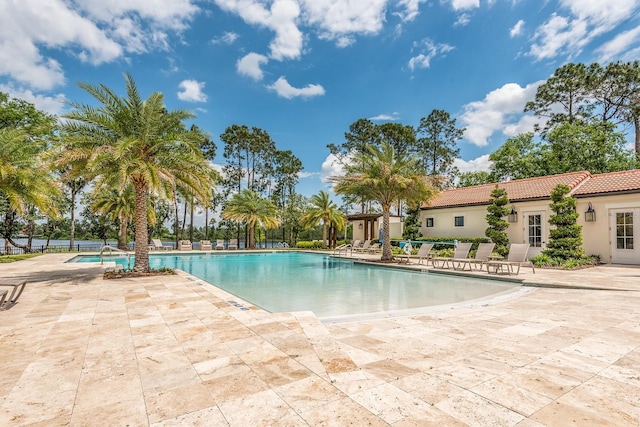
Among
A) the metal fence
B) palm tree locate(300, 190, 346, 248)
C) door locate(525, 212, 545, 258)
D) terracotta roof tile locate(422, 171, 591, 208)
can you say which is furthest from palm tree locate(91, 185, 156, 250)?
door locate(525, 212, 545, 258)

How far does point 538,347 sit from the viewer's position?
4.16 m

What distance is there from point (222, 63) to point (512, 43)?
16890 millimetres

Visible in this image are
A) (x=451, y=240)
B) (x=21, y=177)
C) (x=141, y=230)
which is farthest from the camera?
(x=451, y=240)

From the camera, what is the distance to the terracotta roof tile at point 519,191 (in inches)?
707

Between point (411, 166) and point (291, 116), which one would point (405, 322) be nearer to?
point (411, 166)

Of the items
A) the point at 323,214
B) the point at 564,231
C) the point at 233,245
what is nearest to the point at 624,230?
the point at 564,231

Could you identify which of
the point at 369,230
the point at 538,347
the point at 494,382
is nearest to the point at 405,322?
the point at 538,347

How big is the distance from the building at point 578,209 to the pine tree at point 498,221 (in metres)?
0.79

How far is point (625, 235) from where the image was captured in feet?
48.0

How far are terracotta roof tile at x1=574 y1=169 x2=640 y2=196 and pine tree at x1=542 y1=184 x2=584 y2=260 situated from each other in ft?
6.39

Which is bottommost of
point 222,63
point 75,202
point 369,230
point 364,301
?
point 364,301

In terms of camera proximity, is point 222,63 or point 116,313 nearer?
point 116,313

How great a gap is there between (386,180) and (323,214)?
15.4 metres

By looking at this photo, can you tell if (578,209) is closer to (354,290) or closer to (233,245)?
(354,290)
